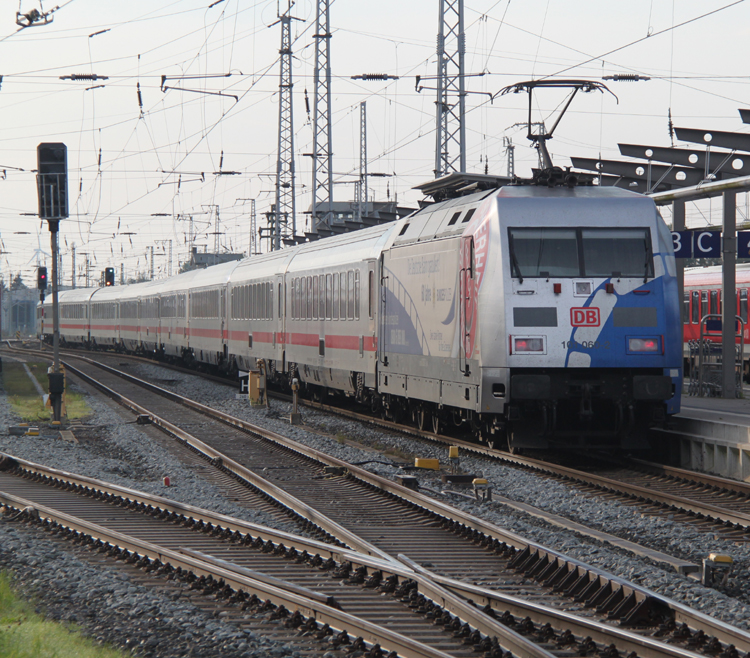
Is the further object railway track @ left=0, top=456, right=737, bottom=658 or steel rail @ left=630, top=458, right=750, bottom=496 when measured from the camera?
steel rail @ left=630, top=458, right=750, bottom=496

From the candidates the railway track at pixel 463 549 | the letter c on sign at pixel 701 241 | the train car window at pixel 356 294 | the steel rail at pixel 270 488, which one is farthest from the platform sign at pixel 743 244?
the steel rail at pixel 270 488

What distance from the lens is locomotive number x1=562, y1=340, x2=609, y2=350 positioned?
12531mm

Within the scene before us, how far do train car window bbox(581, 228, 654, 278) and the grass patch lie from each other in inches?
327

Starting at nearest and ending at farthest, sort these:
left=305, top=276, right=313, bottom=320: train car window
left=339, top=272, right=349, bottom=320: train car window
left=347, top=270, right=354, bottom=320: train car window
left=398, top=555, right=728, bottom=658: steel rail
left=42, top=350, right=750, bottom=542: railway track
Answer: left=398, top=555, right=728, bottom=658: steel rail < left=42, top=350, right=750, bottom=542: railway track < left=347, top=270, right=354, bottom=320: train car window < left=339, top=272, right=349, bottom=320: train car window < left=305, top=276, right=313, bottom=320: train car window

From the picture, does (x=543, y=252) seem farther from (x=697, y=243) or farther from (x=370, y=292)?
(x=697, y=243)

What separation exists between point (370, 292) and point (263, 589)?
37.9 feet

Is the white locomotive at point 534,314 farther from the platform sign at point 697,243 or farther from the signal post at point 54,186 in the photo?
the signal post at point 54,186

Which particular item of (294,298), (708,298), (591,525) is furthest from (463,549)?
(708,298)

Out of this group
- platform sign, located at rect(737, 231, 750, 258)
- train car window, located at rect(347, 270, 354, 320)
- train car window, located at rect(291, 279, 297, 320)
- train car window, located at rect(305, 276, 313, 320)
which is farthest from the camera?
train car window, located at rect(291, 279, 297, 320)

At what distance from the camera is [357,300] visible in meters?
18.9

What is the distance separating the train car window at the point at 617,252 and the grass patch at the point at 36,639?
327 inches

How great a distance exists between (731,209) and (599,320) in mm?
7089

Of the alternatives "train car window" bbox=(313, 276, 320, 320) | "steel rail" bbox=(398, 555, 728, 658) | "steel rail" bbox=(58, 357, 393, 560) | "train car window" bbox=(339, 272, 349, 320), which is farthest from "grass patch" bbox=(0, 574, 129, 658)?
"train car window" bbox=(313, 276, 320, 320)

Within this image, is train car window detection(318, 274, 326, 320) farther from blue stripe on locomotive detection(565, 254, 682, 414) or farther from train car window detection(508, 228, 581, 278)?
blue stripe on locomotive detection(565, 254, 682, 414)
